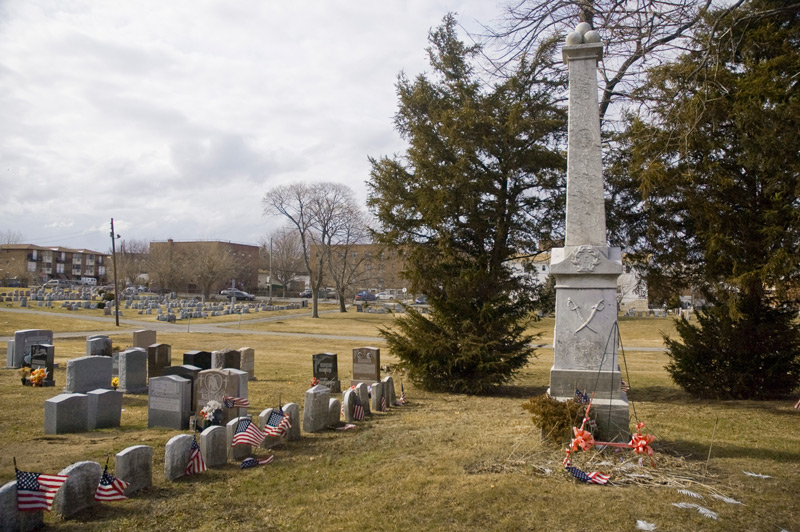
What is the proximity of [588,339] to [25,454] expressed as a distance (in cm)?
764

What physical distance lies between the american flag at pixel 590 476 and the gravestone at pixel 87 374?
10.0 meters

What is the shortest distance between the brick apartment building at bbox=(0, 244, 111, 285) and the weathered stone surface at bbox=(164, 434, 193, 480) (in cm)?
8480

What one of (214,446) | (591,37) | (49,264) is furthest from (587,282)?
(49,264)

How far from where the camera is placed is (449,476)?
618 centimetres

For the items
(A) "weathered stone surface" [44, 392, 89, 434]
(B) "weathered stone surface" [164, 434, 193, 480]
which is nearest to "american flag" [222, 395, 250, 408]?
(A) "weathered stone surface" [44, 392, 89, 434]

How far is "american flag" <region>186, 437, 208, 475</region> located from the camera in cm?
647

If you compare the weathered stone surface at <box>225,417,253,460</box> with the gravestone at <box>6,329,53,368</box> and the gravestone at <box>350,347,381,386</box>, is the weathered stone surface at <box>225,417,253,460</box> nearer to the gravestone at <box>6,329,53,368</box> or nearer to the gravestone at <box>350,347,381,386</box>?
the gravestone at <box>350,347,381,386</box>

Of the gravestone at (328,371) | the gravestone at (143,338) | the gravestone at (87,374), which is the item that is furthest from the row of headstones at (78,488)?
the gravestone at (143,338)

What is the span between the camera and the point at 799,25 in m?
11.4

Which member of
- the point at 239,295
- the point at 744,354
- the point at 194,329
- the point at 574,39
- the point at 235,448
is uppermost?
the point at 574,39

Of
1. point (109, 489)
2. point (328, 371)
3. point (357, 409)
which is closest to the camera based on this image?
point (109, 489)

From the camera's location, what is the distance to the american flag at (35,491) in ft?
15.4

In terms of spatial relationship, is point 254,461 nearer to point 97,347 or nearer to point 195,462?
point 195,462

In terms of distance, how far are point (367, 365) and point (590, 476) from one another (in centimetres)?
886
